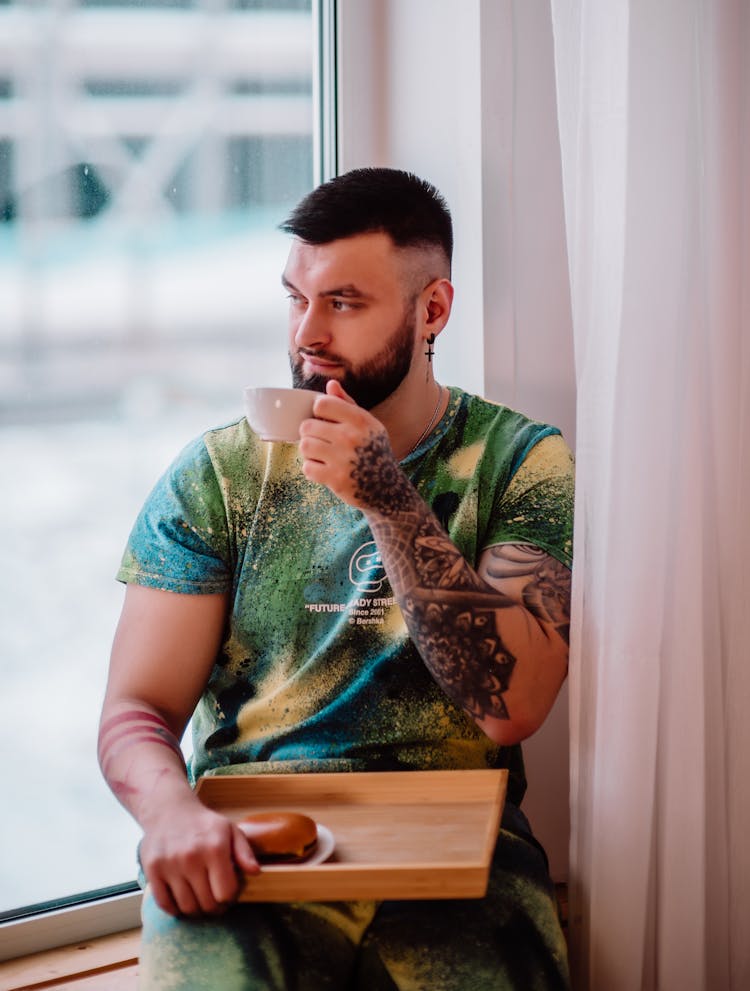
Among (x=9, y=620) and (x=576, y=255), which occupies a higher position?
(x=576, y=255)

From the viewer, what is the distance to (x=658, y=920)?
1.21m

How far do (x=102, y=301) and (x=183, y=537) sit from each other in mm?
458

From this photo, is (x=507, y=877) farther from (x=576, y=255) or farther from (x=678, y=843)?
(x=576, y=255)

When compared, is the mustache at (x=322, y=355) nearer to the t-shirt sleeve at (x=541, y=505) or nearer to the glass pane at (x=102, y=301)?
the t-shirt sleeve at (x=541, y=505)

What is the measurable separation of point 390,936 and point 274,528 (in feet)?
1.60

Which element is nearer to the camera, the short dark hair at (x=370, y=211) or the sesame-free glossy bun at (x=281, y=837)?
the sesame-free glossy bun at (x=281, y=837)

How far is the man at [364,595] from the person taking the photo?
1.14m

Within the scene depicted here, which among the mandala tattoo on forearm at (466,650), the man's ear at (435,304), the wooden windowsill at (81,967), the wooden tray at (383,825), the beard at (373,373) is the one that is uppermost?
the man's ear at (435,304)

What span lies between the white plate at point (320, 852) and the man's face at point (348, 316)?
0.53m

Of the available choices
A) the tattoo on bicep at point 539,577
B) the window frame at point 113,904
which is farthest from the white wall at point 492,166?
the tattoo on bicep at point 539,577

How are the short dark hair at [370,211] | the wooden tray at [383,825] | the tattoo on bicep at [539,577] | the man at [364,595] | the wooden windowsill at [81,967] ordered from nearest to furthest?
the wooden tray at [383,825]
the man at [364,595]
the tattoo on bicep at [539,577]
the short dark hair at [370,211]
the wooden windowsill at [81,967]

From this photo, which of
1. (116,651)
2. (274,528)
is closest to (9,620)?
(116,651)

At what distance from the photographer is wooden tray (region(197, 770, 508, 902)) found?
979 millimetres

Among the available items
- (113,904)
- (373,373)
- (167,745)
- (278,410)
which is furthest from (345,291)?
(113,904)
